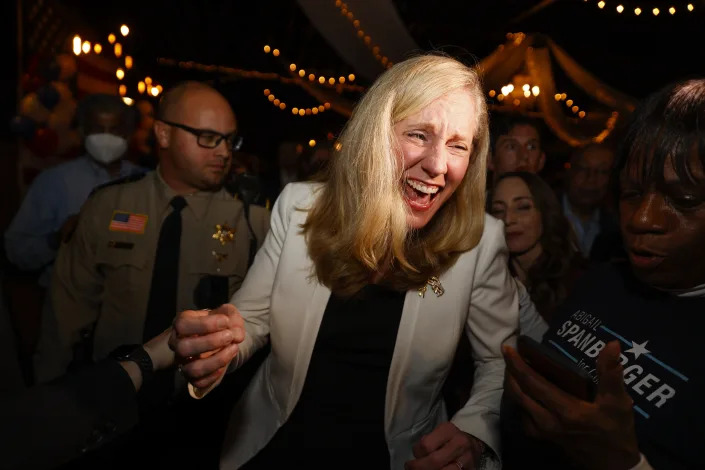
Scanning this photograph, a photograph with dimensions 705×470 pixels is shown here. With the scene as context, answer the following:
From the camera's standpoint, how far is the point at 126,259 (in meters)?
2.93

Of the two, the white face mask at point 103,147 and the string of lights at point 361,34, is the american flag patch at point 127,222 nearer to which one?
the white face mask at point 103,147

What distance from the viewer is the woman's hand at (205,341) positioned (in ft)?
5.13

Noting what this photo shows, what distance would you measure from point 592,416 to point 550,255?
1990mm

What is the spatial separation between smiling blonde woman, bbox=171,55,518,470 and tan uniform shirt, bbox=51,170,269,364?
3.56 feet

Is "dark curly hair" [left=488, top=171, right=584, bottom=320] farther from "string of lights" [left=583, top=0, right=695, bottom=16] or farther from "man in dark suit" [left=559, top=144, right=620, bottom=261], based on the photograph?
"string of lights" [left=583, top=0, right=695, bottom=16]

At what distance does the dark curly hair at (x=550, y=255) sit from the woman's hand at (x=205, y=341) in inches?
68.9

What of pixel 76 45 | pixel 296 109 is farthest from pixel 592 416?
pixel 296 109

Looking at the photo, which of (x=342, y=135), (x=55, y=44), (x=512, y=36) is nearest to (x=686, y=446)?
(x=342, y=135)

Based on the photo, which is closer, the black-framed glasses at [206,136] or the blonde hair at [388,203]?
the blonde hair at [388,203]

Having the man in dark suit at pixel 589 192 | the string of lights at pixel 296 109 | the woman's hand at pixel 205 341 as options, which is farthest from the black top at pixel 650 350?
the string of lights at pixel 296 109

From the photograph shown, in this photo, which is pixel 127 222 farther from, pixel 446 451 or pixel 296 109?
pixel 296 109

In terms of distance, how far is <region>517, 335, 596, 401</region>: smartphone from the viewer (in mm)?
1160

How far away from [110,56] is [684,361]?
8308 mm

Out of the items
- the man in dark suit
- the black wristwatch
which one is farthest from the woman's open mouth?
the man in dark suit
